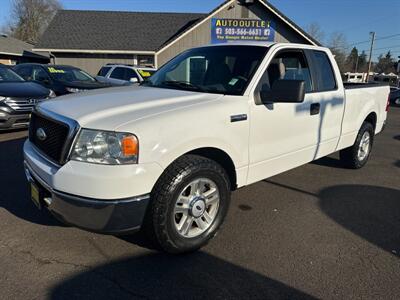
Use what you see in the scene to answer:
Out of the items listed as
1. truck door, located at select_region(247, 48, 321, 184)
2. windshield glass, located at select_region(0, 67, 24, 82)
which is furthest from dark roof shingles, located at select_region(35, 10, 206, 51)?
truck door, located at select_region(247, 48, 321, 184)

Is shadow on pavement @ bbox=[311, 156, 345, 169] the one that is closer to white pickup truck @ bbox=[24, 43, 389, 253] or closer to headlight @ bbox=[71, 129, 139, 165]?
white pickup truck @ bbox=[24, 43, 389, 253]

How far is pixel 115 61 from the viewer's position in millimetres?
22922

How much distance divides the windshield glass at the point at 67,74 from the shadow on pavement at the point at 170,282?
8394mm

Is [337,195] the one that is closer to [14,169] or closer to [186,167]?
[186,167]

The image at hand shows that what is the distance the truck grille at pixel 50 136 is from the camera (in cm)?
254

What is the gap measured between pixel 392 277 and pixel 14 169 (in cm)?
497

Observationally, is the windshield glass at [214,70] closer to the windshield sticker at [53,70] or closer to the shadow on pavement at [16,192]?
the shadow on pavement at [16,192]

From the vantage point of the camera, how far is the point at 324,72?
4.30 m

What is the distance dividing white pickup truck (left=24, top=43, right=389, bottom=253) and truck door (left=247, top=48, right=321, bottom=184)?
0.04 feet

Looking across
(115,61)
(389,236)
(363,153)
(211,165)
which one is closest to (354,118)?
(363,153)

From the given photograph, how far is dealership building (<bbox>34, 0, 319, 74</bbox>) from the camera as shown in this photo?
71.4 ft

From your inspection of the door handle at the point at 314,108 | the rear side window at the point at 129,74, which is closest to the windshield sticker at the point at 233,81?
the door handle at the point at 314,108

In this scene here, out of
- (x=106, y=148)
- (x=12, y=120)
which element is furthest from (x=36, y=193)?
(x=12, y=120)

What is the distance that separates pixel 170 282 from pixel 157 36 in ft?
75.5
